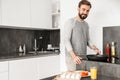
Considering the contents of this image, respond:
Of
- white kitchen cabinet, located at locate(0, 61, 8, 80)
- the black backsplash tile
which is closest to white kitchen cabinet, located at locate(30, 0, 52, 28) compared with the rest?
the black backsplash tile

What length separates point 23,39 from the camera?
3.49 m

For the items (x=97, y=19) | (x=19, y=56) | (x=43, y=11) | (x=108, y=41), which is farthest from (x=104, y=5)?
(x=19, y=56)

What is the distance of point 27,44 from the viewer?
11.7ft

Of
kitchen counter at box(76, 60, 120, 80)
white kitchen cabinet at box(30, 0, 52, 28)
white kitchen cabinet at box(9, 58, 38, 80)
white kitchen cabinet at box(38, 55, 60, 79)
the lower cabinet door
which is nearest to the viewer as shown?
kitchen counter at box(76, 60, 120, 80)

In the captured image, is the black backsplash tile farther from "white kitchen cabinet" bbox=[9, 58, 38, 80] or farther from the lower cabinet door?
the lower cabinet door

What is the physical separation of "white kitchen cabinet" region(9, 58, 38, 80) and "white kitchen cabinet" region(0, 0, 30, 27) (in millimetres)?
634

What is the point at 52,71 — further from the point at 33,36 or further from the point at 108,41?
the point at 108,41

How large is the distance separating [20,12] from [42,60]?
903mm

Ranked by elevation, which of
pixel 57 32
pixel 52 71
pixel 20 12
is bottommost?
pixel 52 71

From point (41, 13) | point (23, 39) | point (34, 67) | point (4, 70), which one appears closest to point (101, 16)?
point (41, 13)

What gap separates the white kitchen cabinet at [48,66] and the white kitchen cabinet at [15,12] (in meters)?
0.71

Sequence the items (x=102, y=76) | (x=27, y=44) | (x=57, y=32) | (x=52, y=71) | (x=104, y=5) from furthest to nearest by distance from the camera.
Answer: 1. (x=57, y=32)
2. (x=27, y=44)
3. (x=52, y=71)
4. (x=104, y=5)
5. (x=102, y=76)

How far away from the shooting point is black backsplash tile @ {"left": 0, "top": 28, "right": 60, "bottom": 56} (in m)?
3.15

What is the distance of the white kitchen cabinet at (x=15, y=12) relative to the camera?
2783 millimetres
